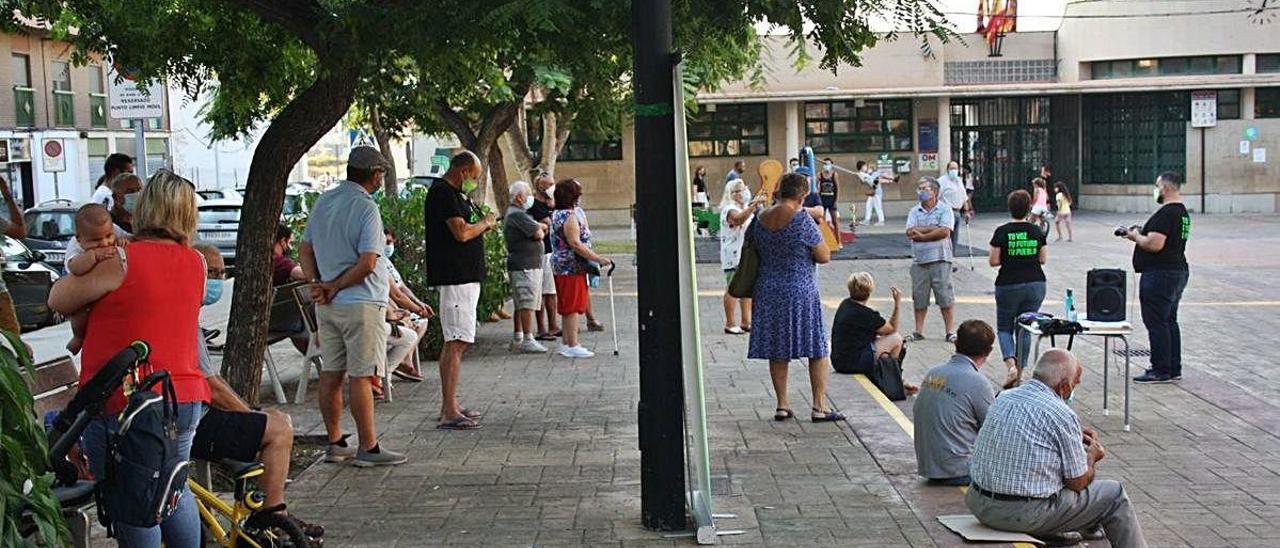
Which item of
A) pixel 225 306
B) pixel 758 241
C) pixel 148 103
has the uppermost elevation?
pixel 148 103

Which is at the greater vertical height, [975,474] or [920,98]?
[920,98]

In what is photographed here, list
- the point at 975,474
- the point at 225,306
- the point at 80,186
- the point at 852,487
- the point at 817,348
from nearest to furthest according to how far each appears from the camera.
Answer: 1. the point at 975,474
2. the point at 852,487
3. the point at 817,348
4. the point at 225,306
5. the point at 80,186

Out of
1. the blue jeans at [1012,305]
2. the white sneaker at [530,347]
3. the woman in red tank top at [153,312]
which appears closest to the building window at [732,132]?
the white sneaker at [530,347]

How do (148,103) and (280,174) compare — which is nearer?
(280,174)

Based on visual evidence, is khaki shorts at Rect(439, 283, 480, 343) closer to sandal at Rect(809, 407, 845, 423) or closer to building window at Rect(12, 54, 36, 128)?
sandal at Rect(809, 407, 845, 423)

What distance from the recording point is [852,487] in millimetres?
7734

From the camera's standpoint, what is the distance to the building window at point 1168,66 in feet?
120

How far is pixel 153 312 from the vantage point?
5168 millimetres

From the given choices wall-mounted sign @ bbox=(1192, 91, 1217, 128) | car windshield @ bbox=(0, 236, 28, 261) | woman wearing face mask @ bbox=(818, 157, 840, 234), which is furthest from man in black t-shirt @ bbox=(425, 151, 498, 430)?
wall-mounted sign @ bbox=(1192, 91, 1217, 128)

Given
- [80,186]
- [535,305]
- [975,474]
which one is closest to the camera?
[975,474]

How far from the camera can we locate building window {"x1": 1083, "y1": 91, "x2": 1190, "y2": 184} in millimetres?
37438

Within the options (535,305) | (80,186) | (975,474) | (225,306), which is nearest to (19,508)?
(975,474)

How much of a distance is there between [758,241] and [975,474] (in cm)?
321

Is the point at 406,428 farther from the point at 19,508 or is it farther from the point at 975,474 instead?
the point at 19,508
